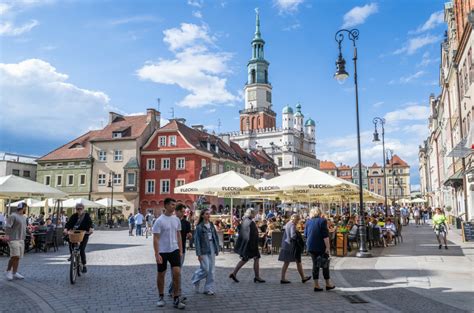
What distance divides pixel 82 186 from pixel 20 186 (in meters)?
38.1

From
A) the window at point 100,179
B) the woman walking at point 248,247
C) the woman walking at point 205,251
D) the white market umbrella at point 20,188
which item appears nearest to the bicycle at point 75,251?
the woman walking at point 205,251

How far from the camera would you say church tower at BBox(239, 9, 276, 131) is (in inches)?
4584

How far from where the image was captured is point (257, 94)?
11700cm

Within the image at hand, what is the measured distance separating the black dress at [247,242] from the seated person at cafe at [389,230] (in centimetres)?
1166

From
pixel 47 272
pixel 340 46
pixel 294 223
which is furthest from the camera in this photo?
pixel 340 46

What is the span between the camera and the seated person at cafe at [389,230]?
1978 centimetres

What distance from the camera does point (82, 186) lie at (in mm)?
53219

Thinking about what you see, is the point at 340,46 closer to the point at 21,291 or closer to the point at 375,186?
the point at 21,291

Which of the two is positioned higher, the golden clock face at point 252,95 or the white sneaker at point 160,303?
the golden clock face at point 252,95

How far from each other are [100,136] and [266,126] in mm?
66576

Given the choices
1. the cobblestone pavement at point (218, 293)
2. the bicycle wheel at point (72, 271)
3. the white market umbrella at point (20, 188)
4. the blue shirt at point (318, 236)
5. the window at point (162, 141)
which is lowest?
the cobblestone pavement at point (218, 293)

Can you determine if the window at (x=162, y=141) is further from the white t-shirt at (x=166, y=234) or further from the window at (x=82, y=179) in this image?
the white t-shirt at (x=166, y=234)

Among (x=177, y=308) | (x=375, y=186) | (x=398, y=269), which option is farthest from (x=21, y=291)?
(x=375, y=186)

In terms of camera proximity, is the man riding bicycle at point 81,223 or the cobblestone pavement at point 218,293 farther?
the man riding bicycle at point 81,223
